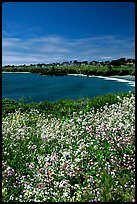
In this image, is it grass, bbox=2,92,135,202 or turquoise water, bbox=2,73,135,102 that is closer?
grass, bbox=2,92,135,202

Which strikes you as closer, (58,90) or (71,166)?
(71,166)

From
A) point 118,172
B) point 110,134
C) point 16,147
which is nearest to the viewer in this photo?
point 118,172

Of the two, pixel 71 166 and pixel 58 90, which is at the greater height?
pixel 58 90

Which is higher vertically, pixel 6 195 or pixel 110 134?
pixel 110 134

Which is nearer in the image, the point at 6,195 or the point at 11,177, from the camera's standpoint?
the point at 6,195

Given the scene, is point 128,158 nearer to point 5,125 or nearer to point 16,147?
point 16,147

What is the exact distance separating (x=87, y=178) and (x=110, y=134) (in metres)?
1.85

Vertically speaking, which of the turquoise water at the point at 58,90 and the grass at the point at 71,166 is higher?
the turquoise water at the point at 58,90

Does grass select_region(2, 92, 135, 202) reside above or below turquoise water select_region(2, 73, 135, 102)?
below

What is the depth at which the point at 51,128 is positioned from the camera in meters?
8.58

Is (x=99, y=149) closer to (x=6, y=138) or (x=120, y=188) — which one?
(x=120, y=188)

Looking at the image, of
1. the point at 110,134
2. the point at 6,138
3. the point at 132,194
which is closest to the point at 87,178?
the point at 132,194

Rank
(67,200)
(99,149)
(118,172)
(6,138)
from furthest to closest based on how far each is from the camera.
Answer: (6,138) → (99,149) → (118,172) → (67,200)

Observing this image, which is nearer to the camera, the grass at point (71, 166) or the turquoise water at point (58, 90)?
the grass at point (71, 166)
